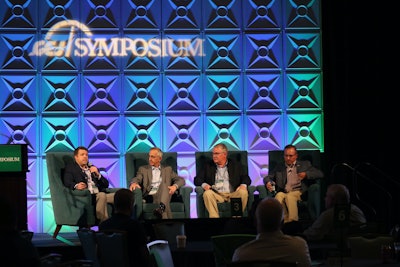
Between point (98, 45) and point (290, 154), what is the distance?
286 centimetres

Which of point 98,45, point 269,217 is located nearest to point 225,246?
point 269,217

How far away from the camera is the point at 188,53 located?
10.5 meters

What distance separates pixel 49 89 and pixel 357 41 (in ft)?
12.8

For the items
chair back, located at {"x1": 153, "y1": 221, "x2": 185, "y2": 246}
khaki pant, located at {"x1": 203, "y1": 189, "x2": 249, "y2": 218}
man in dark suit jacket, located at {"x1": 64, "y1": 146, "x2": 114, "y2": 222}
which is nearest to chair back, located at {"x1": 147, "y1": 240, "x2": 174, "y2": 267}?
chair back, located at {"x1": 153, "y1": 221, "x2": 185, "y2": 246}

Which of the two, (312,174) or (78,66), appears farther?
(78,66)

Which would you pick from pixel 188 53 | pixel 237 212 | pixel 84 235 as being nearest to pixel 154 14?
pixel 188 53

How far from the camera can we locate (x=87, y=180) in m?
9.31

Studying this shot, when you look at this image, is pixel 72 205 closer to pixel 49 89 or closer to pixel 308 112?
pixel 49 89

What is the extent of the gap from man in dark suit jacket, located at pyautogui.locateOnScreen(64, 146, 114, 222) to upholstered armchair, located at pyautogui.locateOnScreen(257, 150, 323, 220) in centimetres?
178

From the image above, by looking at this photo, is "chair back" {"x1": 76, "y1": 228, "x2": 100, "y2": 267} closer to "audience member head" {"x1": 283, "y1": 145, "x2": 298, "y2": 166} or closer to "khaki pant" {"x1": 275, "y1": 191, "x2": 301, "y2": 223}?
"khaki pant" {"x1": 275, "y1": 191, "x2": 301, "y2": 223}

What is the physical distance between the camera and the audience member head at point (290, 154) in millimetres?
9484

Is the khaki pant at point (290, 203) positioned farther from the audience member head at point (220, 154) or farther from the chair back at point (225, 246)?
the chair back at point (225, 246)

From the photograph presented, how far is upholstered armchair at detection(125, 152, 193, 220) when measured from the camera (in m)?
9.00

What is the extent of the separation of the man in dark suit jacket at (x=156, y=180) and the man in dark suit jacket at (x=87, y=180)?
37cm
